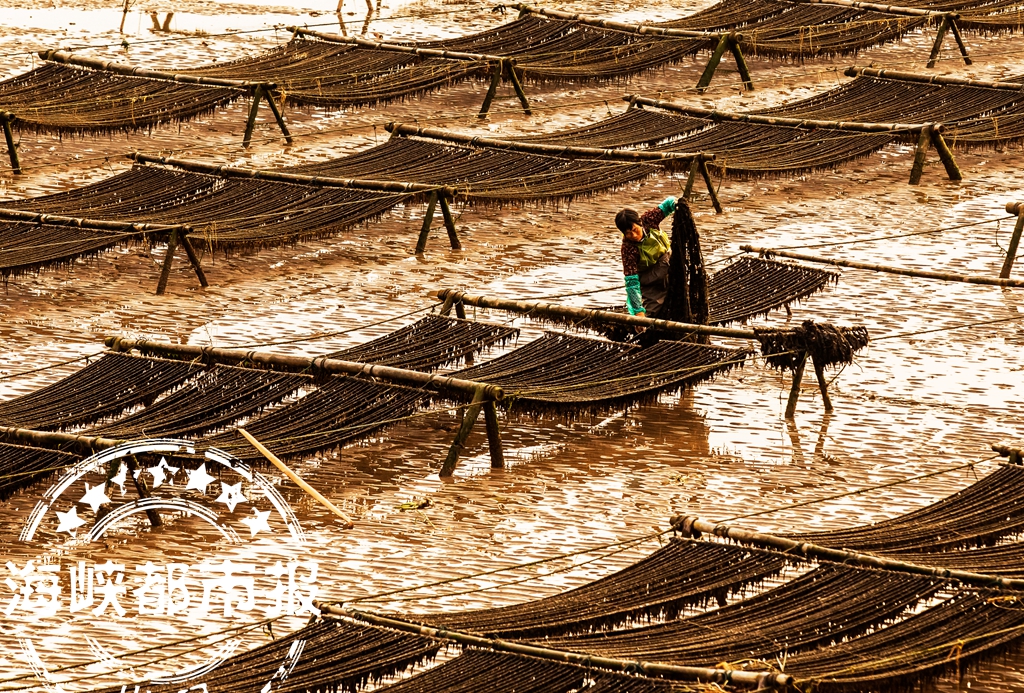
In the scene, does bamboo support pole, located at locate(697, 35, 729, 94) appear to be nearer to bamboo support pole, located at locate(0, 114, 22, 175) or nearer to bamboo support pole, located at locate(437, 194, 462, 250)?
bamboo support pole, located at locate(437, 194, 462, 250)

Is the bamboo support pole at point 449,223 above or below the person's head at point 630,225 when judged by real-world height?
below

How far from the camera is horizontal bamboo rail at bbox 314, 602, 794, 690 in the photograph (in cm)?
651

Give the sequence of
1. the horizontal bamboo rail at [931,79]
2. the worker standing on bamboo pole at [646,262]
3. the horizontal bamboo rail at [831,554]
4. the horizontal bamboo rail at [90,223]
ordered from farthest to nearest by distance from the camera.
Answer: the horizontal bamboo rail at [931,79]
the horizontal bamboo rail at [90,223]
the worker standing on bamboo pole at [646,262]
the horizontal bamboo rail at [831,554]

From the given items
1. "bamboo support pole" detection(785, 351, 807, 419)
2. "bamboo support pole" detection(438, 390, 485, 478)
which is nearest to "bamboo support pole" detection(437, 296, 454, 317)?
"bamboo support pole" detection(438, 390, 485, 478)

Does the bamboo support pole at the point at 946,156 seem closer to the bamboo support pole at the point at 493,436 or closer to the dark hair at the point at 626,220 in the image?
the dark hair at the point at 626,220

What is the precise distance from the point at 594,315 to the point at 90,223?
3718 mm

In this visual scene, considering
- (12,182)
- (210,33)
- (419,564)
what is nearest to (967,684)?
(419,564)

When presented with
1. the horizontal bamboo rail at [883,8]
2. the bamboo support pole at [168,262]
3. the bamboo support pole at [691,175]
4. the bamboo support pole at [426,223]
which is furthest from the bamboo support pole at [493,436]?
the horizontal bamboo rail at [883,8]

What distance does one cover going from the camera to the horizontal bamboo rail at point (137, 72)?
15977 mm

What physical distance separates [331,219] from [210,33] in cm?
687

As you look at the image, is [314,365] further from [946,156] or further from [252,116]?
[946,156]

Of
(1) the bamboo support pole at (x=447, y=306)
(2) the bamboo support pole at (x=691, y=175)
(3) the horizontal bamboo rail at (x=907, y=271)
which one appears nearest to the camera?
(1) the bamboo support pole at (x=447, y=306)

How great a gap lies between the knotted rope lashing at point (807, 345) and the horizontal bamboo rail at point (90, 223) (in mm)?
4289

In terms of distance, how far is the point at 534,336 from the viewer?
11.8 meters
